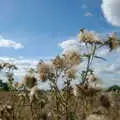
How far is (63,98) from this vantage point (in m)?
5.48

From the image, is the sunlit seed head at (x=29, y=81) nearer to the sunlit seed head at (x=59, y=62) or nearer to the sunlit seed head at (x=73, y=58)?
the sunlit seed head at (x=59, y=62)

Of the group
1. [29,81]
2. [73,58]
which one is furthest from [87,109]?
[29,81]

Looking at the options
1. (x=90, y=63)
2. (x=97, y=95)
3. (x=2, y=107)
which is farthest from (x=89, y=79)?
(x=2, y=107)

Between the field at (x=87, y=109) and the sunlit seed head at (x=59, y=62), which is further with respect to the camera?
the sunlit seed head at (x=59, y=62)

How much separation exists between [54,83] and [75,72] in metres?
0.49

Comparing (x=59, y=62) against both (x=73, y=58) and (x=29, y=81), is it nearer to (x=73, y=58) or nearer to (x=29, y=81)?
(x=73, y=58)

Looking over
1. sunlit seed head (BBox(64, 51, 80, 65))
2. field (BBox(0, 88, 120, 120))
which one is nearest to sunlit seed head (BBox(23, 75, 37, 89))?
field (BBox(0, 88, 120, 120))

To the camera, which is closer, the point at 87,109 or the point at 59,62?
the point at 87,109

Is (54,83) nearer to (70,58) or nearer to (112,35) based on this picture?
(70,58)

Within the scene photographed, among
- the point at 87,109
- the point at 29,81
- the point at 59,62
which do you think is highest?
the point at 59,62

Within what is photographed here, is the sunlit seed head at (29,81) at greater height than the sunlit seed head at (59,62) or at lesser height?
lesser

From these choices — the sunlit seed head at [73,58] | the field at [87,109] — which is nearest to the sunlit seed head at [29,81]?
the field at [87,109]

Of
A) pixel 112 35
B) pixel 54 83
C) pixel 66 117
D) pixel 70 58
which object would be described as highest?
pixel 112 35

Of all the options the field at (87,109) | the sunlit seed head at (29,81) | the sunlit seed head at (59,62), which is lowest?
the field at (87,109)
